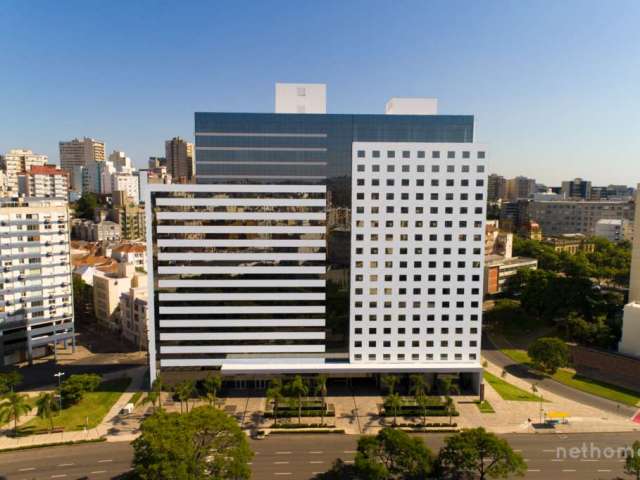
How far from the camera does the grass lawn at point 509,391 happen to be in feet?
209

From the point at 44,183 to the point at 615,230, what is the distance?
24018cm

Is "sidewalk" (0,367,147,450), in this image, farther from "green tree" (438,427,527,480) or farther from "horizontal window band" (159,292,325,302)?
"green tree" (438,427,527,480)

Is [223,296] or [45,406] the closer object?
[45,406]

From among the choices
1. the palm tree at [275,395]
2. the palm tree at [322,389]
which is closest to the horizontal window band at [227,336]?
the palm tree at [275,395]

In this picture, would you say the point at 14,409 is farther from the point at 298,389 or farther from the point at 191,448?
the point at 298,389

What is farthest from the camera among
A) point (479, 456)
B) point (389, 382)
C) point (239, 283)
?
point (239, 283)

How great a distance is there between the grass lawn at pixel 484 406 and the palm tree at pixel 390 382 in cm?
1142

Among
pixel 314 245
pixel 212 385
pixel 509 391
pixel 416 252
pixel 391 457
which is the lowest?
pixel 509 391

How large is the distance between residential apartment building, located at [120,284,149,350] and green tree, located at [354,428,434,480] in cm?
5554

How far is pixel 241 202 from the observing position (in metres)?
61.0

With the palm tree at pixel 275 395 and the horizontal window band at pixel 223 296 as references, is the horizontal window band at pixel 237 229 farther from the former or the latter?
the palm tree at pixel 275 395

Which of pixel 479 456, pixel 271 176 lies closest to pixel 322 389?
pixel 479 456

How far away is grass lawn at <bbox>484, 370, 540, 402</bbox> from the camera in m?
63.7

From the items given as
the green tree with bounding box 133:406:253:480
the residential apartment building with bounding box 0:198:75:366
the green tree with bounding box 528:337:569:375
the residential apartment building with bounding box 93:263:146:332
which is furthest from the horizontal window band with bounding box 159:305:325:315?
the green tree with bounding box 528:337:569:375
